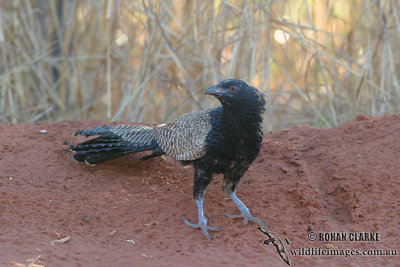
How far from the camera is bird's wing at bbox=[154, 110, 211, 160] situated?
11.5ft

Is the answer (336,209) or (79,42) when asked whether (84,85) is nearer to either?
(79,42)

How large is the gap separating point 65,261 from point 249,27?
3.20 m

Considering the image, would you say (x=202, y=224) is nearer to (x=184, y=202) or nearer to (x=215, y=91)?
(x=184, y=202)

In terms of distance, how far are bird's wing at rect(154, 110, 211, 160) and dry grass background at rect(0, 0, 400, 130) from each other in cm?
148

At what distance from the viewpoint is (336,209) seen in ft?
12.1

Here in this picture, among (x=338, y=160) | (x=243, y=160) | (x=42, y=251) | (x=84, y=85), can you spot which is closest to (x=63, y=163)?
(x=42, y=251)

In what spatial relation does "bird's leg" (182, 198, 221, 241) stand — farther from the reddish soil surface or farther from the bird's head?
the bird's head

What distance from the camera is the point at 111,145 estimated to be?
152 inches

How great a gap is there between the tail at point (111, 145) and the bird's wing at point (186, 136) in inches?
4.5

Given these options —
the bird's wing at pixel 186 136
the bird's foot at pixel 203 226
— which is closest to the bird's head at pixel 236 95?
the bird's wing at pixel 186 136

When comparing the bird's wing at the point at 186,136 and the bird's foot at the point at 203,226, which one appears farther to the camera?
the bird's wing at the point at 186,136

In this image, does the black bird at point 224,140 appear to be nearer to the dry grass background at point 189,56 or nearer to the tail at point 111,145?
the tail at point 111,145

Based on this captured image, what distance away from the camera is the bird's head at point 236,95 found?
3.39 metres

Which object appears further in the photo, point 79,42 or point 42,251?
point 79,42
